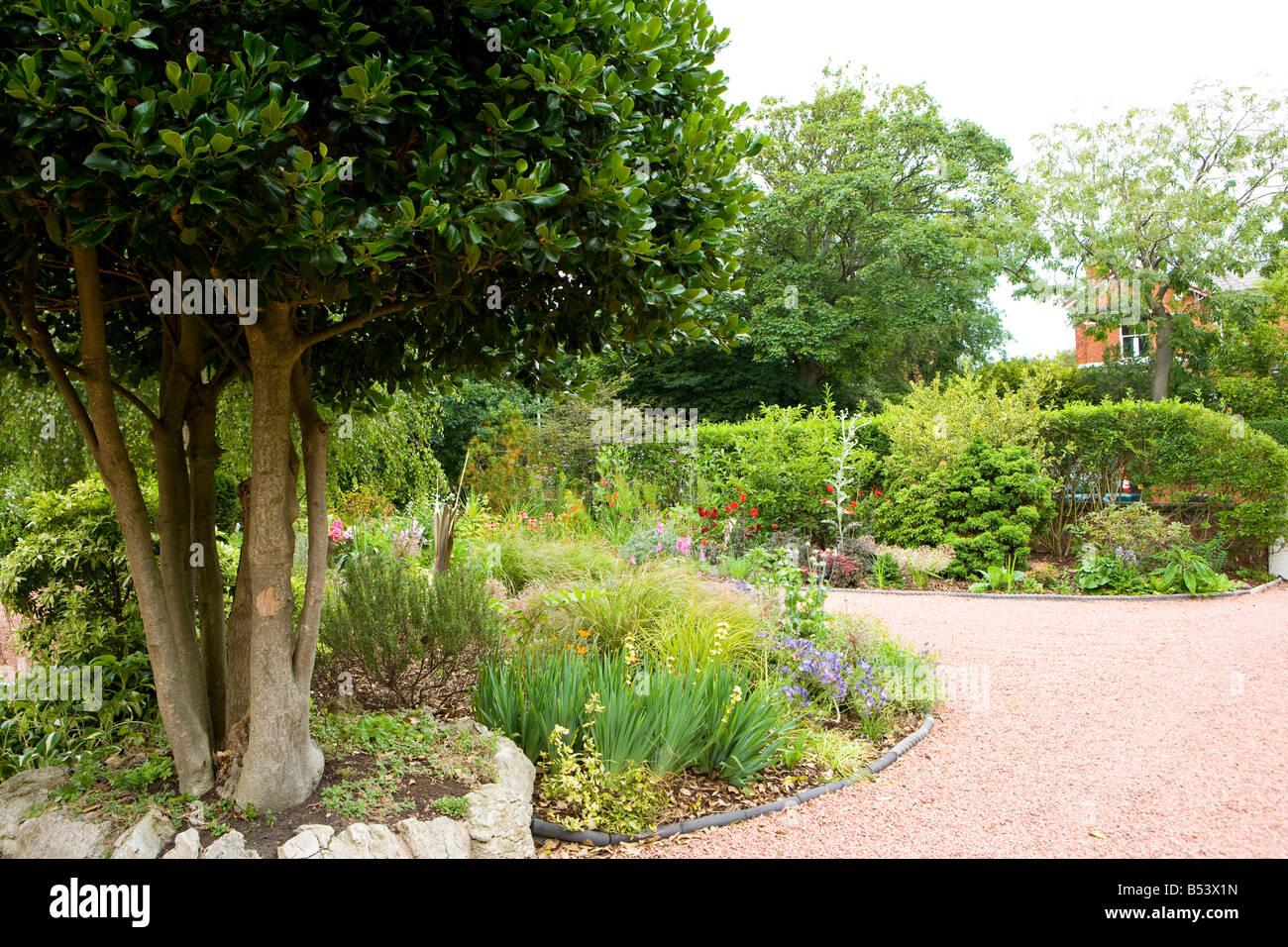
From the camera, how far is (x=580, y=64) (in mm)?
2484

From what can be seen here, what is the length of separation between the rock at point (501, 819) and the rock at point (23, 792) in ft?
5.43

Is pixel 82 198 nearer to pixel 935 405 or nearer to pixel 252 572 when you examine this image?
pixel 252 572

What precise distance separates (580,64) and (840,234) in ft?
74.6

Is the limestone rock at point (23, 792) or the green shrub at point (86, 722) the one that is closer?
the limestone rock at point (23, 792)

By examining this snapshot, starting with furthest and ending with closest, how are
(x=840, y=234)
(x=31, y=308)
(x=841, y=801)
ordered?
1. (x=840, y=234)
2. (x=841, y=801)
3. (x=31, y=308)

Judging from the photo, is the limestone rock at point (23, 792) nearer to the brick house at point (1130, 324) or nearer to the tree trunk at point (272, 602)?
the tree trunk at point (272, 602)

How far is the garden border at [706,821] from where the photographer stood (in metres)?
3.46

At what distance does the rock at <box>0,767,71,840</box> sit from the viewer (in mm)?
3088

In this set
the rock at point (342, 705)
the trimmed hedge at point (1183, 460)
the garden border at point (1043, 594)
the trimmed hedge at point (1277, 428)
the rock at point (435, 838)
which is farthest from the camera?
the trimmed hedge at point (1277, 428)

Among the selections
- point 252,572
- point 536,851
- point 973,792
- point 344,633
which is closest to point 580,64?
point 252,572

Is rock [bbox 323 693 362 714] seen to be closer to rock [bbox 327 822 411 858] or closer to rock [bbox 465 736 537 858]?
rock [bbox 465 736 537 858]

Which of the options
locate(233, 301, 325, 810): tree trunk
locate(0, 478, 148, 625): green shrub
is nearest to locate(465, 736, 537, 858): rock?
locate(233, 301, 325, 810): tree trunk

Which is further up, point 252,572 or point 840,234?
point 840,234

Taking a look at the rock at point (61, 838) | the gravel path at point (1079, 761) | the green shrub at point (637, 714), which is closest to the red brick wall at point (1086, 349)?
the gravel path at point (1079, 761)
